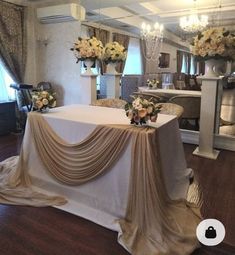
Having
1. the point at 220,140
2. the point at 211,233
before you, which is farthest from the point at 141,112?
the point at 220,140

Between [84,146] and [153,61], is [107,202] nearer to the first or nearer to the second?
[84,146]

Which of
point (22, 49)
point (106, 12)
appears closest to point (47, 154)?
point (22, 49)

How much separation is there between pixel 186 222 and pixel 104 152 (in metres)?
0.92

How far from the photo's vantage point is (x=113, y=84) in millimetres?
4445

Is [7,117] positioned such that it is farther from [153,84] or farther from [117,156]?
[117,156]

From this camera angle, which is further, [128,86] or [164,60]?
[164,60]

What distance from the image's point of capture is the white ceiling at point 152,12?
4.70 metres

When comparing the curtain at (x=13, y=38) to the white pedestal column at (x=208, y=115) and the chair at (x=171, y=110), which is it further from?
the white pedestal column at (x=208, y=115)

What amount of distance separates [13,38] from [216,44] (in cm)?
394

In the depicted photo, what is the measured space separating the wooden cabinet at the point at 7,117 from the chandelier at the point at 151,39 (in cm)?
313

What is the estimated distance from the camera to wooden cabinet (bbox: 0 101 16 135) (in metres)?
4.78

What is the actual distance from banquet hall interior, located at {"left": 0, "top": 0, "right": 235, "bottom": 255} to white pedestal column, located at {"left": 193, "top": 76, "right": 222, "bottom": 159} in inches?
0.6

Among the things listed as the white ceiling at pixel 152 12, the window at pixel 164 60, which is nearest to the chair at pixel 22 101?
the white ceiling at pixel 152 12

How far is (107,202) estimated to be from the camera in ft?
7.37
